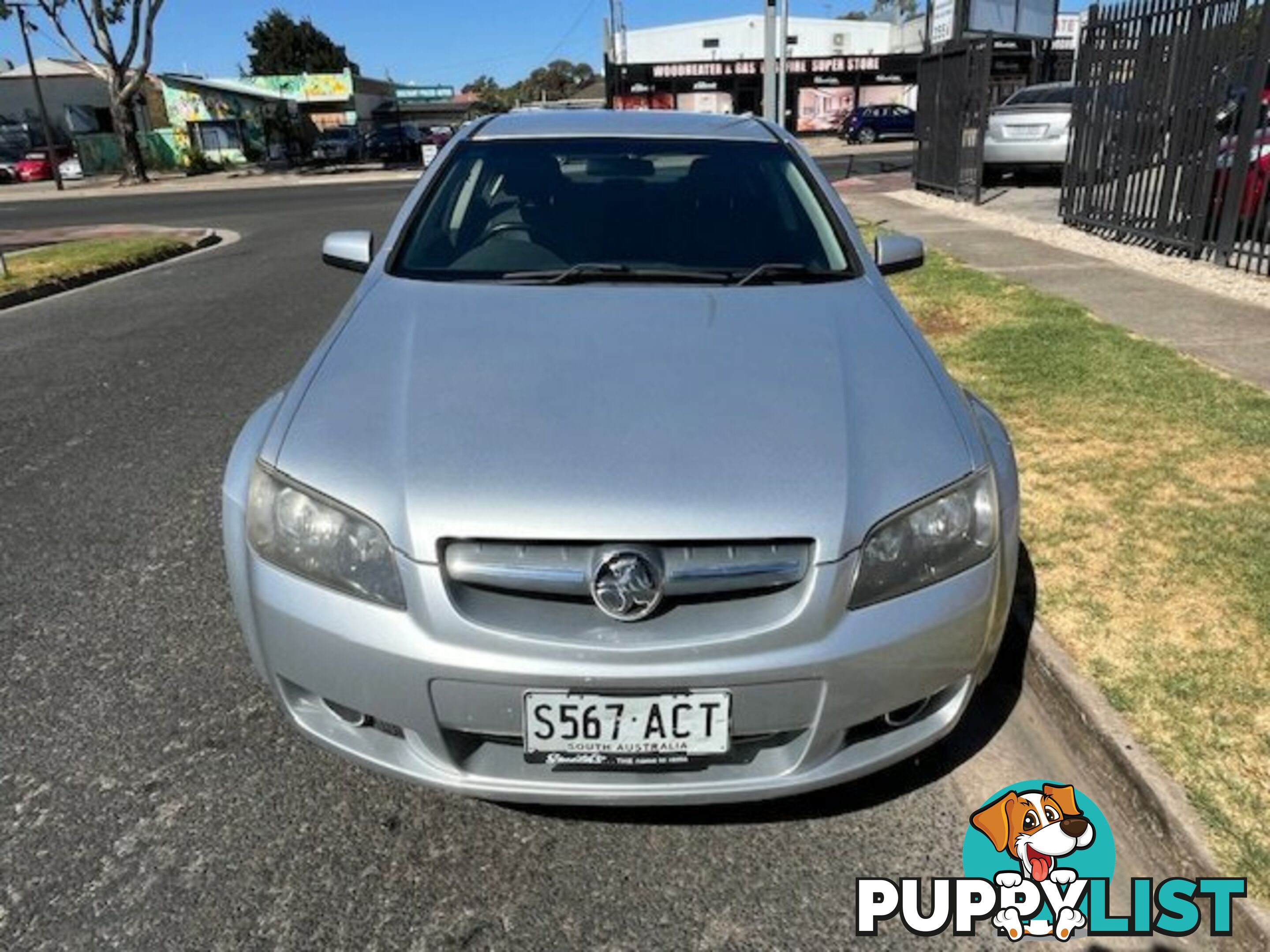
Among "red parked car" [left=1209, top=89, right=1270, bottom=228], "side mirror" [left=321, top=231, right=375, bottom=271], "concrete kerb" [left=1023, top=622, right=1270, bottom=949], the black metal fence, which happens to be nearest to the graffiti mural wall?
the black metal fence

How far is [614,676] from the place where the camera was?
187 cm

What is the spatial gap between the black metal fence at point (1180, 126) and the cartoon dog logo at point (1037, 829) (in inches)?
285

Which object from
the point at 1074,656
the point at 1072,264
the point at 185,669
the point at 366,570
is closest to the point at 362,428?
the point at 366,570

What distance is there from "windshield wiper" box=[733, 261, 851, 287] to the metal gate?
478 inches

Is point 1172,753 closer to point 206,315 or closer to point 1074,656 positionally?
point 1074,656

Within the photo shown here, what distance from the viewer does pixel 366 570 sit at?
6.46 ft

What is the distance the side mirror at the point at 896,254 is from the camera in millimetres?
3445

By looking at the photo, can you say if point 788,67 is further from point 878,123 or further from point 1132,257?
point 1132,257

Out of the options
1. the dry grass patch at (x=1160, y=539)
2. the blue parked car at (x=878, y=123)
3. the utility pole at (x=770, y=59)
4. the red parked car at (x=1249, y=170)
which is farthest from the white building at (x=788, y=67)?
the dry grass patch at (x=1160, y=539)

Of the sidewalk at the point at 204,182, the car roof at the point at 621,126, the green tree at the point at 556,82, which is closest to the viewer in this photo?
the car roof at the point at 621,126

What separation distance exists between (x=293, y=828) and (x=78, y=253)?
1255cm

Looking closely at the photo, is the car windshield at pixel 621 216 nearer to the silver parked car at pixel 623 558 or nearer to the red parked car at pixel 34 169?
the silver parked car at pixel 623 558

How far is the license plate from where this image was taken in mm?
1896

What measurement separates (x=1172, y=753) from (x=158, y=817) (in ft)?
8.17
